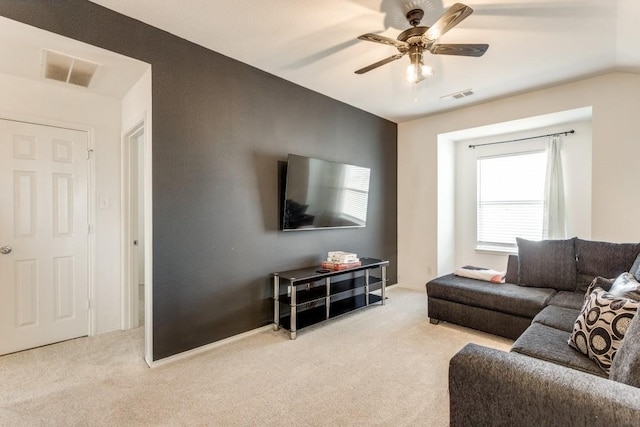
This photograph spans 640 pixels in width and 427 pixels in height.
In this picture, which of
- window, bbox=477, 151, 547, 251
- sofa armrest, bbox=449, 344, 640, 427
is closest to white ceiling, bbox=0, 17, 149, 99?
sofa armrest, bbox=449, 344, 640, 427

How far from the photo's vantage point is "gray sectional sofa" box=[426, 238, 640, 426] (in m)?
1.04

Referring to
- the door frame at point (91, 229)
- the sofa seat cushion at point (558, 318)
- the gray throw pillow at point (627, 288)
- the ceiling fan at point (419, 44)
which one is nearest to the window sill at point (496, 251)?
the sofa seat cushion at point (558, 318)

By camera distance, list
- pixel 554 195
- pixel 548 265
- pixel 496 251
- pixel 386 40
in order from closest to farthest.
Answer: pixel 386 40, pixel 548 265, pixel 554 195, pixel 496 251

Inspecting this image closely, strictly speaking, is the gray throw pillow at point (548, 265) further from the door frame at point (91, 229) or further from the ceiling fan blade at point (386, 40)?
the door frame at point (91, 229)

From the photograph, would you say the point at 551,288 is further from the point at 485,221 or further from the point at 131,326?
the point at 131,326

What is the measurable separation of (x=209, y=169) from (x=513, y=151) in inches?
166

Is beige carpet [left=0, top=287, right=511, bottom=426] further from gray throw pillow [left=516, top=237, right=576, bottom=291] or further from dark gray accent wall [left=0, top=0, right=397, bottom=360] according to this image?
gray throw pillow [left=516, top=237, right=576, bottom=291]

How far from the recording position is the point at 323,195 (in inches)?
143

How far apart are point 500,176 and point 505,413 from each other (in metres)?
4.18

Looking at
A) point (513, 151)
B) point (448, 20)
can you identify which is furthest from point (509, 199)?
point (448, 20)

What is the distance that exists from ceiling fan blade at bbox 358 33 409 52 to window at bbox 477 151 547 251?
3117 mm

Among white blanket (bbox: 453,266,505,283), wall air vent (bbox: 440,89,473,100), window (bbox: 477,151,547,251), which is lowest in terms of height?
white blanket (bbox: 453,266,505,283)

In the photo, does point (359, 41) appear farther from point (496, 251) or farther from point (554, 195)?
point (496, 251)

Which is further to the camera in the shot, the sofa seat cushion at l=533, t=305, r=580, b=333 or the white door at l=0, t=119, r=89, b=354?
the white door at l=0, t=119, r=89, b=354
